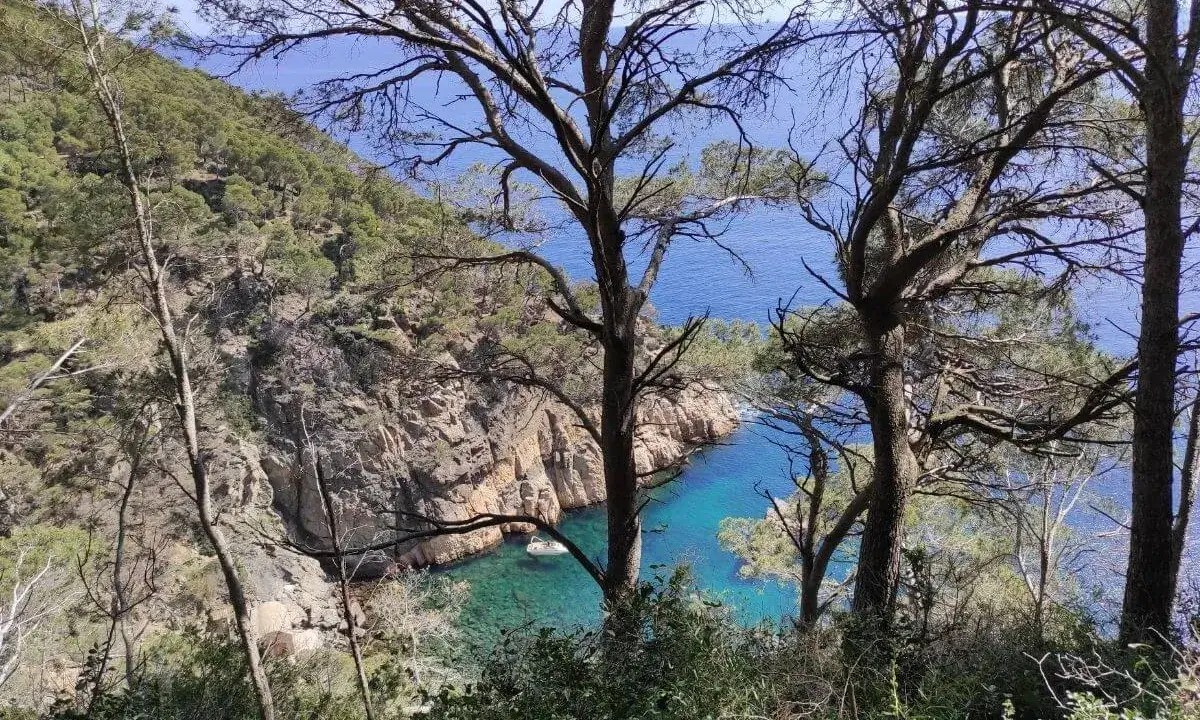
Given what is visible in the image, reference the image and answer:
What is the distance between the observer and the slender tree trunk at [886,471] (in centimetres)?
379

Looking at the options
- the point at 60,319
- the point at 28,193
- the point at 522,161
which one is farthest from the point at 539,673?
the point at 28,193

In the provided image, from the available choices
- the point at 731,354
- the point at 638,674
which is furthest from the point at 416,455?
the point at 638,674

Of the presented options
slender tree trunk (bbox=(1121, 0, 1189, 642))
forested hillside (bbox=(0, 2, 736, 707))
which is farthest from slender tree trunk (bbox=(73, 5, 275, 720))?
forested hillside (bbox=(0, 2, 736, 707))

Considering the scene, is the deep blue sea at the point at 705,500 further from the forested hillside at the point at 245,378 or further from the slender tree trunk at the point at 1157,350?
the slender tree trunk at the point at 1157,350

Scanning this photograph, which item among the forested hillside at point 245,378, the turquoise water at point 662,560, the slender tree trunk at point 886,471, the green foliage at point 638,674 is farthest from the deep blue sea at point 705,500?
the green foliage at point 638,674

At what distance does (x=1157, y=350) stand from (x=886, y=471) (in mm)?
1410

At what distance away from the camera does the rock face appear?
17672 millimetres

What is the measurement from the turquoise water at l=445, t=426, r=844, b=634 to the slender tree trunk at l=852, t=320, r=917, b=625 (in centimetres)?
952

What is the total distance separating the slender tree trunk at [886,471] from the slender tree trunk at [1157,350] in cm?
106

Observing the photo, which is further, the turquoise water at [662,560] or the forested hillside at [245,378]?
the turquoise water at [662,560]

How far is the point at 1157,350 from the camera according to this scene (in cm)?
322

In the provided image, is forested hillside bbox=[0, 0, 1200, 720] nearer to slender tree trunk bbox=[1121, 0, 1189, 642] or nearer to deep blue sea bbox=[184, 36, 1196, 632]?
slender tree trunk bbox=[1121, 0, 1189, 642]

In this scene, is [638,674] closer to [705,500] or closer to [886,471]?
[886,471]

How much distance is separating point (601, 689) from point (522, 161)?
248cm
